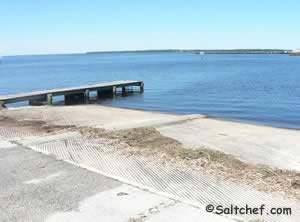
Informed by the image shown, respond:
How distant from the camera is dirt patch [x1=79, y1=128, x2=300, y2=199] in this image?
6117 millimetres

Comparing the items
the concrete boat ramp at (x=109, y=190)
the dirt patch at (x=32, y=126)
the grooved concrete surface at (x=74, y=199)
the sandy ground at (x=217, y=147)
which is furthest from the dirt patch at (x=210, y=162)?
the dirt patch at (x=32, y=126)

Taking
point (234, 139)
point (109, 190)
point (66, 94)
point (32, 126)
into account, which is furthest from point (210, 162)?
point (66, 94)

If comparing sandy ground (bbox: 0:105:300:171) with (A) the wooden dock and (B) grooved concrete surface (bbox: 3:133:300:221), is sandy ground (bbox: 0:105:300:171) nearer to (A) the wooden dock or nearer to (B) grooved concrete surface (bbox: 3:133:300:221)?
(B) grooved concrete surface (bbox: 3:133:300:221)

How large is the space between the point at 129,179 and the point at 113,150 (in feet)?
7.32

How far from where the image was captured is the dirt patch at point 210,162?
6.12 metres

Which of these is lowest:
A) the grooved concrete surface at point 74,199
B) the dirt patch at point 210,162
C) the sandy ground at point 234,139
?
the sandy ground at point 234,139

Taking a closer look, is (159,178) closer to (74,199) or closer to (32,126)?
(74,199)

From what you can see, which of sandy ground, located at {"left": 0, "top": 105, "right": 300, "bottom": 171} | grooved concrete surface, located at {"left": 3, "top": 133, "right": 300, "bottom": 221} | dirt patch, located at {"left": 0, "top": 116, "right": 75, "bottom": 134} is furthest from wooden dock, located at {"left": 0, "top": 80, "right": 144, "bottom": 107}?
grooved concrete surface, located at {"left": 3, "top": 133, "right": 300, "bottom": 221}

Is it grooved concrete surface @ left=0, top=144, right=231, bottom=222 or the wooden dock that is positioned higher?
grooved concrete surface @ left=0, top=144, right=231, bottom=222

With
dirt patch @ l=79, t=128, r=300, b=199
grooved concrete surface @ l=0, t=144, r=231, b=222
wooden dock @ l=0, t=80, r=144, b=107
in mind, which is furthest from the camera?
wooden dock @ l=0, t=80, r=144, b=107

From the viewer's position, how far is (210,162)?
24.1ft

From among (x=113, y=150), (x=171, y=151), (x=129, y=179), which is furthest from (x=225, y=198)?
(x=113, y=150)

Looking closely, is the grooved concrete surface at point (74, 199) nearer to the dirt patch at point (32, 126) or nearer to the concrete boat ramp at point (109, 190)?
the concrete boat ramp at point (109, 190)

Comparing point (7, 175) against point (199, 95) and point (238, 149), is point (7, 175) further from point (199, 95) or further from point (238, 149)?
point (199, 95)
